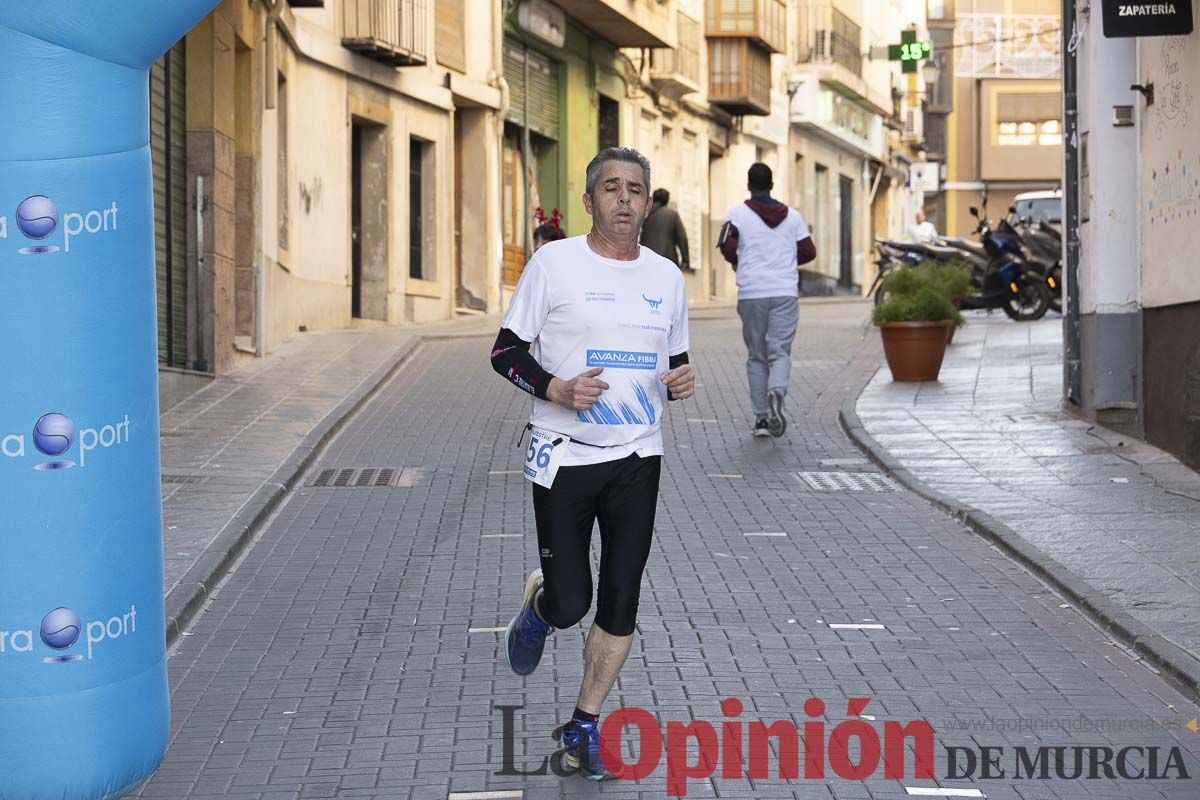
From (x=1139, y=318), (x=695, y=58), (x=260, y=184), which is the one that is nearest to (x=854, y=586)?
(x=1139, y=318)

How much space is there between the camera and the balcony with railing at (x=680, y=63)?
37.8m

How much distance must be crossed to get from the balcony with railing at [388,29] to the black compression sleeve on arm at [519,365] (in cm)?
1889

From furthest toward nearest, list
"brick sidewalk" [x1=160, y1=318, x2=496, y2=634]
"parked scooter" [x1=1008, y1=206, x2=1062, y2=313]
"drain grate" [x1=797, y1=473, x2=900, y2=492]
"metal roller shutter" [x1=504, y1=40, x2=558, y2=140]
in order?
"metal roller shutter" [x1=504, y1=40, x2=558, y2=140] < "parked scooter" [x1=1008, y1=206, x2=1062, y2=313] < "drain grate" [x1=797, y1=473, x2=900, y2=492] < "brick sidewalk" [x1=160, y1=318, x2=496, y2=634]

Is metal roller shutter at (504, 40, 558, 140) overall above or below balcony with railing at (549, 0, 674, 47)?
below

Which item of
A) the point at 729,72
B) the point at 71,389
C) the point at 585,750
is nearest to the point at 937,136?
the point at 729,72

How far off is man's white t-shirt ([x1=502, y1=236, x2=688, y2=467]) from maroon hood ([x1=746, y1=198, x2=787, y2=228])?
27.1ft

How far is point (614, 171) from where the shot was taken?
5.55 m

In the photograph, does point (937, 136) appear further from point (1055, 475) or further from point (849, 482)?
point (849, 482)

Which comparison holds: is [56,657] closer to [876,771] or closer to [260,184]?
[876,771]

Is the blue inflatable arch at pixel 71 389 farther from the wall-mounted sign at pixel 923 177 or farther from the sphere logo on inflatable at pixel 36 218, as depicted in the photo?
the wall-mounted sign at pixel 923 177

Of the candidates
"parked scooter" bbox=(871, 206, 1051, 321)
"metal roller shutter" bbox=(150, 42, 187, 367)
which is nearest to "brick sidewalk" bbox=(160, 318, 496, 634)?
"metal roller shutter" bbox=(150, 42, 187, 367)

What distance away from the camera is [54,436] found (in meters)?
4.98

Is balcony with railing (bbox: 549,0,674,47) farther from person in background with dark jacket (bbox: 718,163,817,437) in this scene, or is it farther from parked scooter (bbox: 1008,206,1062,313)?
person in background with dark jacket (bbox: 718,163,817,437)

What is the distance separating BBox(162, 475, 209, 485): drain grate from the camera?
37.1 ft
